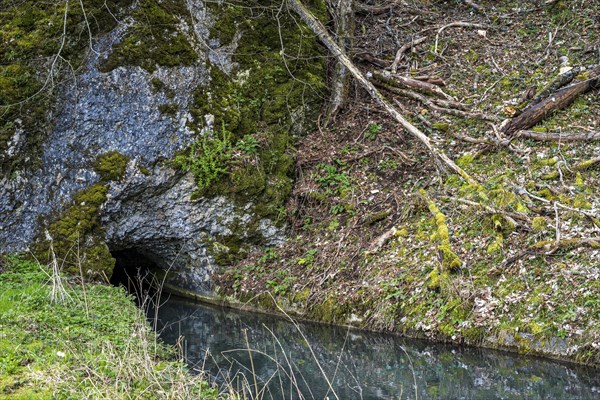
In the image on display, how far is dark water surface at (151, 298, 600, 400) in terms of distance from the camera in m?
6.88

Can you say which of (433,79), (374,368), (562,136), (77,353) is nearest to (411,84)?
(433,79)

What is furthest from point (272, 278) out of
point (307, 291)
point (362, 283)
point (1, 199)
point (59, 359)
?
point (59, 359)

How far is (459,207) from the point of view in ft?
31.8

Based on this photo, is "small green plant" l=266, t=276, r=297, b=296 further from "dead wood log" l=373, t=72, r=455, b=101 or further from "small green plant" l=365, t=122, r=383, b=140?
"dead wood log" l=373, t=72, r=455, b=101

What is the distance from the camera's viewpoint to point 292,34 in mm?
12789

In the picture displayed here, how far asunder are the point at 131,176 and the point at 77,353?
509 centimetres

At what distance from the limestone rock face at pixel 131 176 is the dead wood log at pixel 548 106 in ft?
14.8

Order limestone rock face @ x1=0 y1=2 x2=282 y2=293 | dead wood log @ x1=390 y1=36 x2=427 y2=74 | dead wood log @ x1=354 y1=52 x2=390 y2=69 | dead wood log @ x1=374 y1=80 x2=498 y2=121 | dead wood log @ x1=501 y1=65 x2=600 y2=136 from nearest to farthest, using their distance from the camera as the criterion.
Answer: limestone rock face @ x1=0 y1=2 x2=282 y2=293 < dead wood log @ x1=501 y1=65 x2=600 y2=136 < dead wood log @ x1=374 y1=80 x2=498 y2=121 < dead wood log @ x1=390 y1=36 x2=427 y2=74 < dead wood log @ x1=354 y1=52 x2=390 y2=69

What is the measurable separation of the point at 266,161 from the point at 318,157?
3.36ft

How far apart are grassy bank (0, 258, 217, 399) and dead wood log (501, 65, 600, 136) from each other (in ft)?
22.7

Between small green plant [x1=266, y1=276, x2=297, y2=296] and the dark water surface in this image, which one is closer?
the dark water surface

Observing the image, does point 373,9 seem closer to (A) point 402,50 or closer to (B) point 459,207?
(A) point 402,50

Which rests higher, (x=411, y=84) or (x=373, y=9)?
(x=373, y=9)

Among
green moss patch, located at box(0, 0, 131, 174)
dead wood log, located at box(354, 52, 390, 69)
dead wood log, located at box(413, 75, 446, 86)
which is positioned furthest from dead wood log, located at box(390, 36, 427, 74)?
green moss patch, located at box(0, 0, 131, 174)
